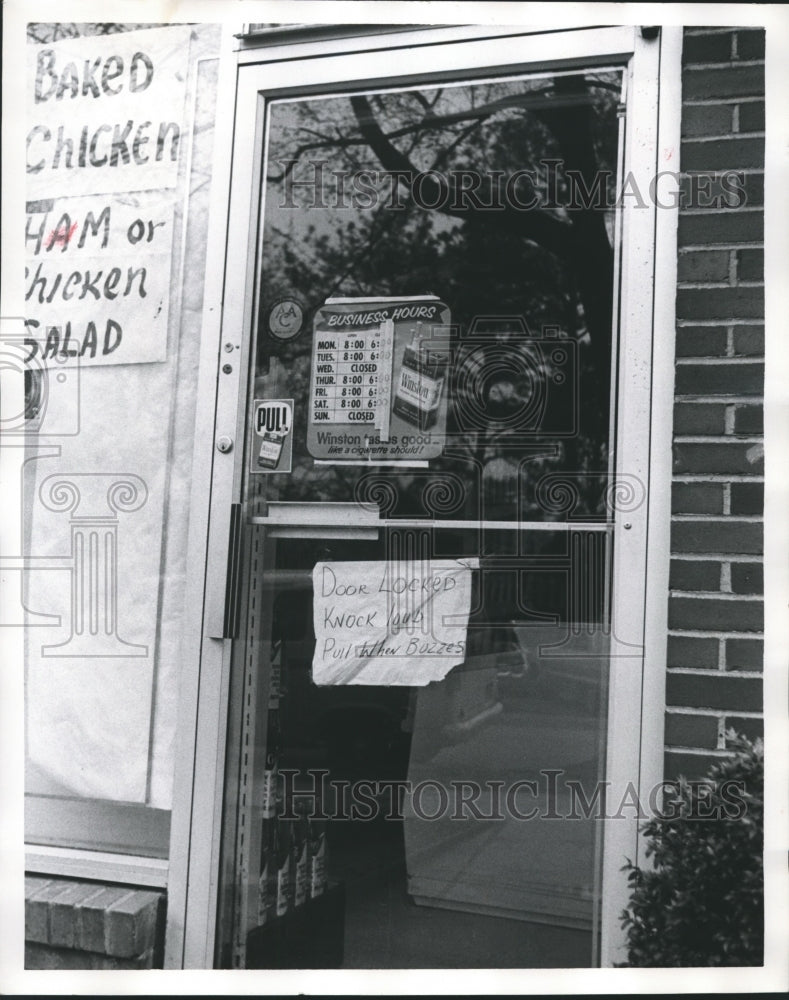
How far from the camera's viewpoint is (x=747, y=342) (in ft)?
9.78

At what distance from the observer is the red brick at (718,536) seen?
2.94m

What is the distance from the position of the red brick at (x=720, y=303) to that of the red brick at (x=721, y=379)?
0.14 meters

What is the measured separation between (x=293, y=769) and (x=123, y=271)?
1645 millimetres

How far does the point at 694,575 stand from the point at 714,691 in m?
0.32

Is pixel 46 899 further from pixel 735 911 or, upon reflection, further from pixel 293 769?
pixel 735 911

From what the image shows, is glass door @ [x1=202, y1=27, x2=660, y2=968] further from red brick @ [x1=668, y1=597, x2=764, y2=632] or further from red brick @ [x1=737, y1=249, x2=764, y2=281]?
red brick @ [x1=737, y1=249, x2=764, y2=281]

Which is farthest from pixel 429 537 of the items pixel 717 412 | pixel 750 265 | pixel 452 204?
pixel 750 265

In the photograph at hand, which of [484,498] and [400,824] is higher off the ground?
[484,498]

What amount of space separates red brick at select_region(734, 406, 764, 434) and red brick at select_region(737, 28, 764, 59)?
3.23ft

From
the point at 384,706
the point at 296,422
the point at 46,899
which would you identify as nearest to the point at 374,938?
the point at 384,706

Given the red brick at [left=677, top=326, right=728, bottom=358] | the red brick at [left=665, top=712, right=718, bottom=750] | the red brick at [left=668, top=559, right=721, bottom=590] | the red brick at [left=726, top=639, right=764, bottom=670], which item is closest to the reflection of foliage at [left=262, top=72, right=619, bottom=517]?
the red brick at [left=677, top=326, right=728, bottom=358]

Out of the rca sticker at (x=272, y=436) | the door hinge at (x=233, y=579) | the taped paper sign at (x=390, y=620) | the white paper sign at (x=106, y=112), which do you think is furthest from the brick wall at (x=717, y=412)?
the white paper sign at (x=106, y=112)

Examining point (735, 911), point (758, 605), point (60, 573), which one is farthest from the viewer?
point (60, 573)

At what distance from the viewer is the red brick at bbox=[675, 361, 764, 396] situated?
297 cm
